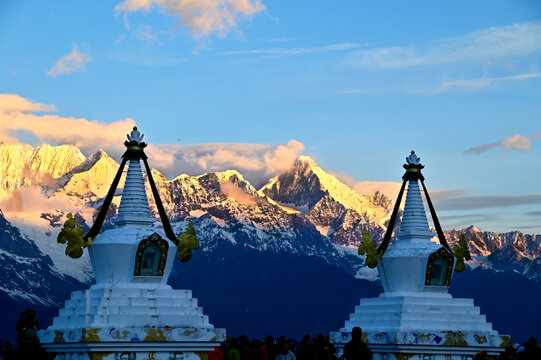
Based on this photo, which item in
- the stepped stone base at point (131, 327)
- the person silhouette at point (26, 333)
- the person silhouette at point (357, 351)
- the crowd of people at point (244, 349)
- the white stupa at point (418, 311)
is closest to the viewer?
the person silhouette at point (357, 351)

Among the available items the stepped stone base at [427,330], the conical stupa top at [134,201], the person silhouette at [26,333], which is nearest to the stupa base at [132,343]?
the person silhouette at [26,333]

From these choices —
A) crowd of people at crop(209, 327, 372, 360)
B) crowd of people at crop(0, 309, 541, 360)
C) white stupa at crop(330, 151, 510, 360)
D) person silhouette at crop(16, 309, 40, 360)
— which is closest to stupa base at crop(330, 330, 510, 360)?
white stupa at crop(330, 151, 510, 360)

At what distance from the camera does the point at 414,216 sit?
34719 millimetres

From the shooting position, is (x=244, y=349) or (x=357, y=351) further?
(x=244, y=349)

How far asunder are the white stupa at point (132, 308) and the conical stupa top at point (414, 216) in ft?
23.9

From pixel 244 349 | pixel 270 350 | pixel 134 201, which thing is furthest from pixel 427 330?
pixel 134 201

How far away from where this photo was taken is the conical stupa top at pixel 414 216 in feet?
113

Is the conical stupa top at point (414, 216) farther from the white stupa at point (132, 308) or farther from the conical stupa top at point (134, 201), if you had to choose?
the conical stupa top at point (134, 201)

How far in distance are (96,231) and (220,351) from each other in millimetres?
5339

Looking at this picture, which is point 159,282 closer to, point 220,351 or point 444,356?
point 220,351

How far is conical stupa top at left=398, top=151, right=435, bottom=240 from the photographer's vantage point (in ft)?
113

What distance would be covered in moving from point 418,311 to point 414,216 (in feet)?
10.8

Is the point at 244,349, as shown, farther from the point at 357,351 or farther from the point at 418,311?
the point at 357,351

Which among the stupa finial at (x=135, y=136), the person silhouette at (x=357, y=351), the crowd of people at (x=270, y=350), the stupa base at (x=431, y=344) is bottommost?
the person silhouette at (x=357, y=351)
